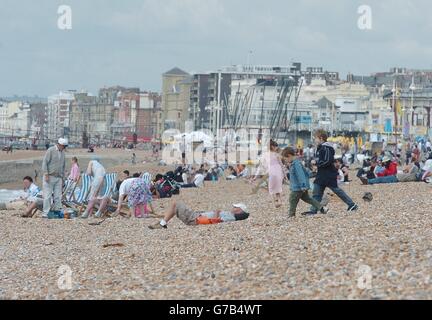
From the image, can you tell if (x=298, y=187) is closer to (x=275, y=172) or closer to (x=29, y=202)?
(x=275, y=172)

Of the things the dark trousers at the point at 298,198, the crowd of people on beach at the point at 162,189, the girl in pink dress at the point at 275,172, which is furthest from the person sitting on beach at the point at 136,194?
the dark trousers at the point at 298,198

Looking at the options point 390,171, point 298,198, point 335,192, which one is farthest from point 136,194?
point 390,171

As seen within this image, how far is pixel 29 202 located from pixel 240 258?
9100mm

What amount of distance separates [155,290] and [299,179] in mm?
5156

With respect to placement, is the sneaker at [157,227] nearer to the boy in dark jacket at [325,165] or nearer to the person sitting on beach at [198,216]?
the person sitting on beach at [198,216]

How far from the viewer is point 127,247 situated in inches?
501

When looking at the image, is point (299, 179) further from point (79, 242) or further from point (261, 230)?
point (79, 242)

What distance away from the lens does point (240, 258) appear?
1027 cm

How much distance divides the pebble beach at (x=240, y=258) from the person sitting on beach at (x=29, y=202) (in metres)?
1.92

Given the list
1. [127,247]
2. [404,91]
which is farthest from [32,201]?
[404,91]

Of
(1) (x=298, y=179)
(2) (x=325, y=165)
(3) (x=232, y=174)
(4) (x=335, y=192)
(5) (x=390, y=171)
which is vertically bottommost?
(3) (x=232, y=174)

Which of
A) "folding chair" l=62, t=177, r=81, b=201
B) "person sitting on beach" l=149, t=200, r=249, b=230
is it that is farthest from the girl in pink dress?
"folding chair" l=62, t=177, r=81, b=201

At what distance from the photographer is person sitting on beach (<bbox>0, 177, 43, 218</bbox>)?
17609 millimetres

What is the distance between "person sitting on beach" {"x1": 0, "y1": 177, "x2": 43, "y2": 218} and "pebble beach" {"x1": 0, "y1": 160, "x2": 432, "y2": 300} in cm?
192
